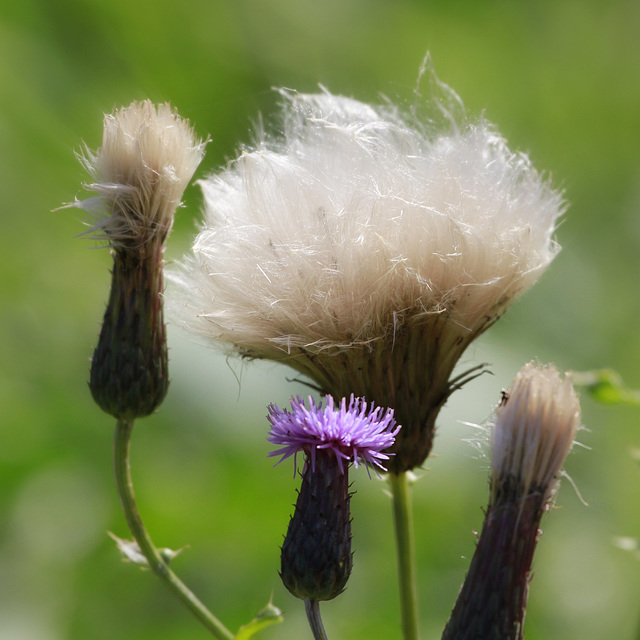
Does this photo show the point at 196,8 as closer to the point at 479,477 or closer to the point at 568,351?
the point at 568,351

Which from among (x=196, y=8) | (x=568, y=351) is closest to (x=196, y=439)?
(x=568, y=351)

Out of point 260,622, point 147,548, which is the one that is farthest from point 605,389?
point 147,548

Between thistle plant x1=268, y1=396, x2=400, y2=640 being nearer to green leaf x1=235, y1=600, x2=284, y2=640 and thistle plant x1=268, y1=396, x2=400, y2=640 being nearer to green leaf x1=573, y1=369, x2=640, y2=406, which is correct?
green leaf x1=235, y1=600, x2=284, y2=640

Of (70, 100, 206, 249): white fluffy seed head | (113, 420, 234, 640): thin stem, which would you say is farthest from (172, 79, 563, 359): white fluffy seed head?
(113, 420, 234, 640): thin stem

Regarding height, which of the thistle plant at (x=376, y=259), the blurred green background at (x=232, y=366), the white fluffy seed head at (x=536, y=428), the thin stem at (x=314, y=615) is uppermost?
the blurred green background at (x=232, y=366)

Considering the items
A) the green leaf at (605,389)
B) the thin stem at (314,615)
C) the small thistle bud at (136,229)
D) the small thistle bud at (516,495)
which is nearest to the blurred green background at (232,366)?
the green leaf at (605,389)

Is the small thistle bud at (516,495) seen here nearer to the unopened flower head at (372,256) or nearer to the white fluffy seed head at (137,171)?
the unopened flower head at (372,256)
